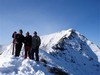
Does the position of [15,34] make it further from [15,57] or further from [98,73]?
[98,73]

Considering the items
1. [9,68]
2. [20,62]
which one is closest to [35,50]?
[20,62]

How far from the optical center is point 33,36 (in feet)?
104

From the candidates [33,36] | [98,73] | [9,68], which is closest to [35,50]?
[33,36]

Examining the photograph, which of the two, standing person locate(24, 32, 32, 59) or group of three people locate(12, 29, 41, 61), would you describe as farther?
standing person locate(24, 32, 32, 59)

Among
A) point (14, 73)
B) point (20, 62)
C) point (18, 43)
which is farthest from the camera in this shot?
point (18, 43)

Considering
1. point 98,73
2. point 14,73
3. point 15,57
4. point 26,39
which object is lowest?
point 14,73

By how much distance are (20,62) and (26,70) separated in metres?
1.72

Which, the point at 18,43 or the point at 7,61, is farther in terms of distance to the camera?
the point at 18,43

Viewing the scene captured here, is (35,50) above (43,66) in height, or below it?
above

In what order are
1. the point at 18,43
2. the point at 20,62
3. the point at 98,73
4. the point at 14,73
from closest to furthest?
the point at 14,73 → the point at 20,62 → the point at 18,43 → the point at 98,73

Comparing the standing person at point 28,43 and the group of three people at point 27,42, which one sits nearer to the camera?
the group of three people at point 27,42

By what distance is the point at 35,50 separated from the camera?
104 ft

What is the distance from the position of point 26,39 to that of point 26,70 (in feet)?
16.0

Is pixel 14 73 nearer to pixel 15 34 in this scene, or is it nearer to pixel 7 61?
pixel 7 61
